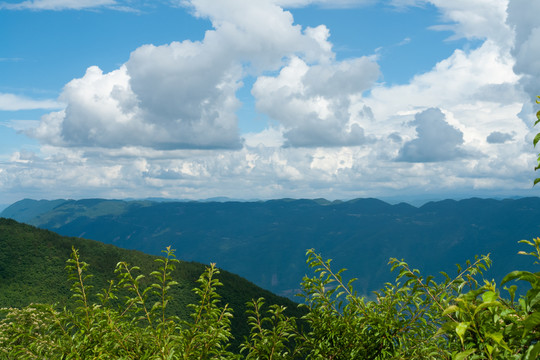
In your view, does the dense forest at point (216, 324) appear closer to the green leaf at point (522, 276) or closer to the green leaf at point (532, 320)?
the green leaf at point (522, 276)

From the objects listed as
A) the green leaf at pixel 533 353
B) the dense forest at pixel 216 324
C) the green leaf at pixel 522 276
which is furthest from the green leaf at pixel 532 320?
the dense forest at pixel 216 324

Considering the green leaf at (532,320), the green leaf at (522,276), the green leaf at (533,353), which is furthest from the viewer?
the green leaf at (522,276)

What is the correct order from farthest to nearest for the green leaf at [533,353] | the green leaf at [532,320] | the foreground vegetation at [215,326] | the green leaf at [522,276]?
1. the foreground vegetation at [215,326]
2. the green leaf at [522,276]
3. the green leaf at [532,320]
4. the green leaf at [533,353]

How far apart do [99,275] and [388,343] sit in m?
212

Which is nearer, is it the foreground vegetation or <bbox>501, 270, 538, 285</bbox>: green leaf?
<bbox>501, 270, 538, 285</bbox>: green leaf

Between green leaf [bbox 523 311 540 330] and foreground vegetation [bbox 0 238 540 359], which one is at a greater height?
green leaf [bbox 523 311 540 330]

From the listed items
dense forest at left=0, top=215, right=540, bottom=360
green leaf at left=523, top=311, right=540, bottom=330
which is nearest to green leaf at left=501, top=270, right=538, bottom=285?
green leaf at left=523, top=311, right=540, bottom=330

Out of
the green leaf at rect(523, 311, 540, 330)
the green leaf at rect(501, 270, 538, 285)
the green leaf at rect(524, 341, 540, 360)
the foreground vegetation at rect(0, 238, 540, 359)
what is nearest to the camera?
the green leaf at rect(524, 341, 540, 360)

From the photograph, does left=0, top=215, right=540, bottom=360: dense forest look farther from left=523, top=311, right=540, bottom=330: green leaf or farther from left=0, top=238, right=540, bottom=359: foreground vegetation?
left=523, top=311, right=540, bottom=330: green leaf

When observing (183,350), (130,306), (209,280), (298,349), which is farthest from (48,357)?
(298,349)

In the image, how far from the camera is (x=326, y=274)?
422 inches

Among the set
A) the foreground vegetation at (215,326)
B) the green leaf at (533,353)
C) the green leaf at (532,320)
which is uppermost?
the green leaf at (532,320)

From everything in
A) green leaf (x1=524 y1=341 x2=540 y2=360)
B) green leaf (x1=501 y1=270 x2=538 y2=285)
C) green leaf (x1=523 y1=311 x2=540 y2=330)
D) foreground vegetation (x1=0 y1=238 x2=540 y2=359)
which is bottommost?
foreground vegetation (x1=0 y1=238 x2=540 y2=359)

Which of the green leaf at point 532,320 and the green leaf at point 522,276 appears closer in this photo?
the green leaf at point 532,320
